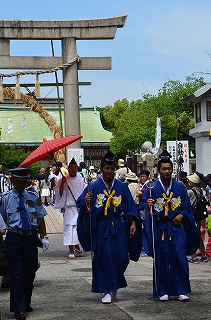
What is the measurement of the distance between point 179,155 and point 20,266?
66.2 feet

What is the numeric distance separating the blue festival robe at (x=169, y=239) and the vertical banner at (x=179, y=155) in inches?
712

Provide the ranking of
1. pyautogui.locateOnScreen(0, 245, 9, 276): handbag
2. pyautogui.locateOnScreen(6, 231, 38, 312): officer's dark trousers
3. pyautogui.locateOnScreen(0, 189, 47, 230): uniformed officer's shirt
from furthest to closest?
pyautogui.locateOnScreen(0, 245, 9, 276): handbag, pyautogui.locateOnScreen(0, 189, 47, 230): uniformed officer's shirt, pyautogui.locateOnScreen(6, 231, 38, 312): officer's dark trousers

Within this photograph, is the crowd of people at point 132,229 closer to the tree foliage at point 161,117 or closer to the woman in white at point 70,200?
the woman in white at point 70,200

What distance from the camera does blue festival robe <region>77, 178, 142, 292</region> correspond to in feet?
Result: 30.2

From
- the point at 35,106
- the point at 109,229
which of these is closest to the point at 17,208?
the point at 109,229

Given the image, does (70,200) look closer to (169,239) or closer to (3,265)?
(3,265)

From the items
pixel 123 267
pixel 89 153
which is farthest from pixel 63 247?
pixel 89 153

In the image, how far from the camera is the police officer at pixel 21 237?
8.32 metres

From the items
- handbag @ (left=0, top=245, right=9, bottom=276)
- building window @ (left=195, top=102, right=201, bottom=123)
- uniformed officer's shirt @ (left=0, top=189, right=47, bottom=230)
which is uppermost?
building window @ (left=195, top=102, right=201, bottom=123)

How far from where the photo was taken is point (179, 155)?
28.2m

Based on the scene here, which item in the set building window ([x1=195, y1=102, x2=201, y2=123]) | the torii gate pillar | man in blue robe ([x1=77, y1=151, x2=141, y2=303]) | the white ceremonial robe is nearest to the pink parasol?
the white ceremonial robe

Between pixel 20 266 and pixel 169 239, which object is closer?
pixel 20 266

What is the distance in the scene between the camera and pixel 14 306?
8.25 metres

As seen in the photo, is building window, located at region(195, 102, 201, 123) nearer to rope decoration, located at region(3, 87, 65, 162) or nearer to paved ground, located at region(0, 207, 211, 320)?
rope decoration, located at region(3, 87, 65, 162)
